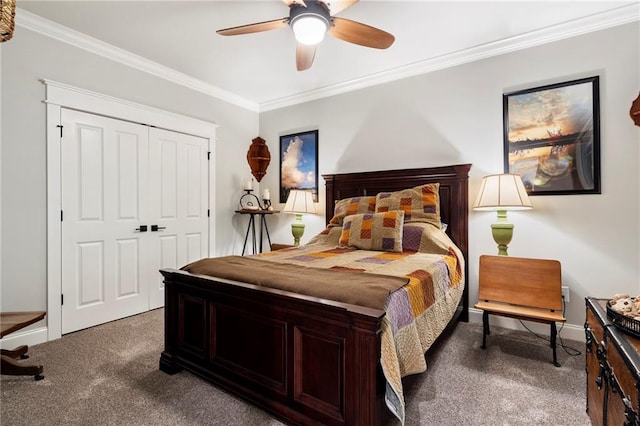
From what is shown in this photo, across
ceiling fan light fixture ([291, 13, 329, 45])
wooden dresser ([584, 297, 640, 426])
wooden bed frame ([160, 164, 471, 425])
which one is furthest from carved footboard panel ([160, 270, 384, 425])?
ceiling fan light fixture ([291, 13, 329, 45])

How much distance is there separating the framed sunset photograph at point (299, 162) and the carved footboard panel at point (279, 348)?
246 cm

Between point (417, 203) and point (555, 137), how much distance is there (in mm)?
1284

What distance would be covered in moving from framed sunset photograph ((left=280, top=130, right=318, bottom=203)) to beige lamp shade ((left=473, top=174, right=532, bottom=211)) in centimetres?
212

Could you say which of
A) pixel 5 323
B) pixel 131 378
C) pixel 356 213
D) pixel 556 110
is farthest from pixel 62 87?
pixel 556 110

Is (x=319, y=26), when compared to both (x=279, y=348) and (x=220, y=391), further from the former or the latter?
(x=220, y=391)

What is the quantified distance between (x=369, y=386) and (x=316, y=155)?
3.26 m

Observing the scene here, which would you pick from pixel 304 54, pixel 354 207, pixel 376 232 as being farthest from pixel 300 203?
pixel 304 54

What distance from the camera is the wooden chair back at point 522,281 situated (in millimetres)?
Answer: 2316

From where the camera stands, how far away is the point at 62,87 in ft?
8.82

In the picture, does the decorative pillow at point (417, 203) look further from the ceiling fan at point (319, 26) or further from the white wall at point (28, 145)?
the white wall at point (28, 145)

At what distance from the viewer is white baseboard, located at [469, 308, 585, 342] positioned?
2576mm

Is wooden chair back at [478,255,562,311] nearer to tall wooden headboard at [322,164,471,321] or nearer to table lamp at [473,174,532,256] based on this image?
table lamp at [473,174,532,256]

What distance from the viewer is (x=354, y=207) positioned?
3.29 m

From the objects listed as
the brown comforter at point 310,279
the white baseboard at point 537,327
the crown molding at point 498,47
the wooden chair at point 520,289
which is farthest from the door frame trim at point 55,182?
the white baseboard at point 537,327
